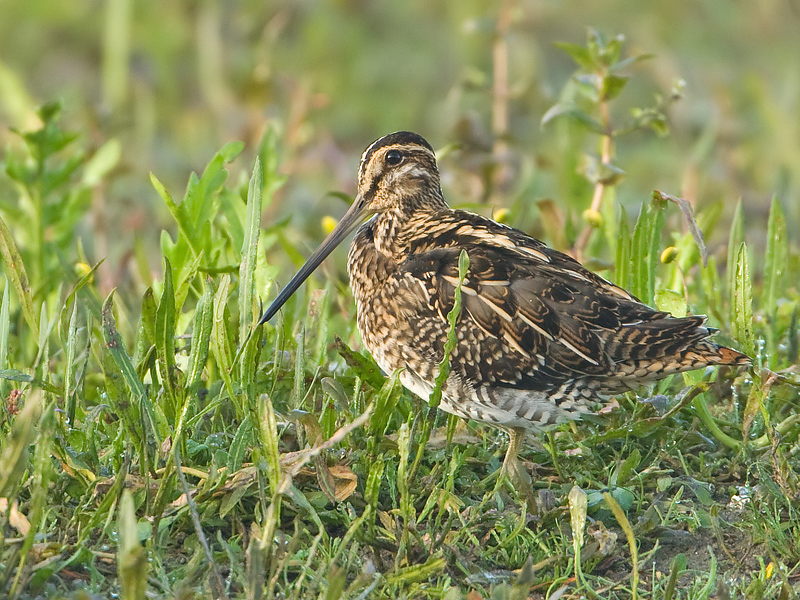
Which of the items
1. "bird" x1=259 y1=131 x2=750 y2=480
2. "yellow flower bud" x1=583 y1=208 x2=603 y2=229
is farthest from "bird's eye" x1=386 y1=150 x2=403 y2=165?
"yellow flower bud" x1=583 y1=208 x2=603 y2=229

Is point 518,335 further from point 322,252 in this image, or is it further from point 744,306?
point 322,252

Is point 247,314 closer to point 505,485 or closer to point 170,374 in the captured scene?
point 170,374

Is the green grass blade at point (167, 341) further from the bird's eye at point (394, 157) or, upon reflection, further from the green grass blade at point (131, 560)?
the bird's eye at point (394, 157)

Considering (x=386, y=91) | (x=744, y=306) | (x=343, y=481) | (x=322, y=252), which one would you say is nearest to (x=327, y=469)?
(x=343, y=481)

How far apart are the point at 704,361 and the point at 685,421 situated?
54 centimetres

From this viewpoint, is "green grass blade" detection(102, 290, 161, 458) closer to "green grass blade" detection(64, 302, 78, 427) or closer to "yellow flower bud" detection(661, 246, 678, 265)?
"green grass blade" detection(64, 302, 78, 427)

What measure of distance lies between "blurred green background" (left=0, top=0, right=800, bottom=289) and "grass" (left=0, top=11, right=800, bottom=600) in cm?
175

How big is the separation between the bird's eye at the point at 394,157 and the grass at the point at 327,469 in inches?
22.0

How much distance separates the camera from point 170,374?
3297 mm

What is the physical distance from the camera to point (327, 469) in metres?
3.06

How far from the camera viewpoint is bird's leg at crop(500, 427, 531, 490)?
305 cm

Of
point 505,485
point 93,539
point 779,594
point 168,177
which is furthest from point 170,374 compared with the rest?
point 168,177

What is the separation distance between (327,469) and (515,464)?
53 cm

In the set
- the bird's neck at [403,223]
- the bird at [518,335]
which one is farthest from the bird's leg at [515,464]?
the bird's neck at [403,223]
